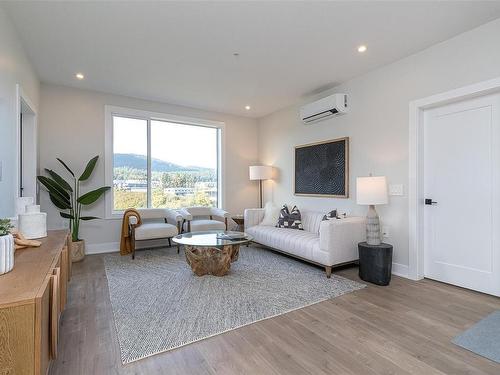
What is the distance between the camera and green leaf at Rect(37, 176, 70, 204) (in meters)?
3.86

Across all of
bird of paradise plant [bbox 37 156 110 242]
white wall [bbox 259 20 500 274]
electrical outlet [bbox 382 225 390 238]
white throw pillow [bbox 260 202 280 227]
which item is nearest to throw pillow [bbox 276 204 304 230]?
white throw pillow [bbox 260 202 280 227]

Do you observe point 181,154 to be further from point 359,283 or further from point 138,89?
point 359,283

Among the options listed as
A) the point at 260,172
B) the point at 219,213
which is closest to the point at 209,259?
the point at 219,213

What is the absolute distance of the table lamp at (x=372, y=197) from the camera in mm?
3166

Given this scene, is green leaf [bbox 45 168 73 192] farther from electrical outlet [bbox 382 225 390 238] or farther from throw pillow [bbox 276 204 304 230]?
electrical outlet [bbox 382 225 390 238]

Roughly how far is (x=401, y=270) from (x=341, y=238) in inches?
33.8

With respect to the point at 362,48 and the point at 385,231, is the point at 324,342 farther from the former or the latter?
the point at 362,48

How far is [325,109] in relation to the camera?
164 inches

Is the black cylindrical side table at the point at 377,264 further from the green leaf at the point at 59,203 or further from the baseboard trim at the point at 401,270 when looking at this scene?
the green leaf at the point at 59,203

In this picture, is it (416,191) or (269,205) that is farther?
(269,205)

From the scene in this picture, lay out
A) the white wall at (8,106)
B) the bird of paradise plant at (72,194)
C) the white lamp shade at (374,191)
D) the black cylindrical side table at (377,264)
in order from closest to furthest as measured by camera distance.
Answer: the white wall at (8,106)
the black cylindrical side table at (377,264)
the white lamp shade at (374,191)
the bird of paradise plant at (72,194)

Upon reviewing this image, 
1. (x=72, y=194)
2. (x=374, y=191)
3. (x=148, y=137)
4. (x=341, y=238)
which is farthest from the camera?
(x=148, y=137)

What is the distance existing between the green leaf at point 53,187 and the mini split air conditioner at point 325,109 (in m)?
3.98

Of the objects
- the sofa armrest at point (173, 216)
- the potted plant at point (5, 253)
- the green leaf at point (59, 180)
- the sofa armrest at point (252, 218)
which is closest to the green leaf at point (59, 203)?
the green leaf at point (59, 180)
